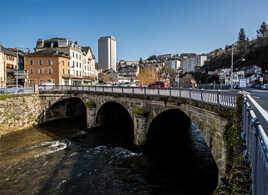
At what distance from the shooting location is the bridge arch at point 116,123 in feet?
68.5

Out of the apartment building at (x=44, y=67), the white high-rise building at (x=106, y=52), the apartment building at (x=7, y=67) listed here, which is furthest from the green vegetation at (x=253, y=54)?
the white high-rise building at (x=106, y=52)

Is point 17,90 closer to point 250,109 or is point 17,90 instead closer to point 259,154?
point 250,109

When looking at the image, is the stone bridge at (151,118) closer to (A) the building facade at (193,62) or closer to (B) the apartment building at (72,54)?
(B) the apartment building at (72,54)

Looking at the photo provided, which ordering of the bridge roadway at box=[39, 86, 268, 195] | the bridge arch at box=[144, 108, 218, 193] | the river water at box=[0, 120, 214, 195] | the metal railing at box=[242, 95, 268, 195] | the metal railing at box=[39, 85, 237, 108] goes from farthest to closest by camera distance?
the bridge arch at box=[144, 108, 218, 193]
the river water at box=[0, 120, 214, 195]
the metal railing at box=[39, 85, 237, 108]
the bridge roadway at box=[39, 86, 268, 195]
the metal railing at box=[242, 95, 268, 195]

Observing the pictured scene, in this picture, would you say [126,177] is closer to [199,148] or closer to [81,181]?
[81,181]

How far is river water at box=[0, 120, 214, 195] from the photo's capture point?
10953 mm

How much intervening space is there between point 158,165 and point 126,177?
306 cm

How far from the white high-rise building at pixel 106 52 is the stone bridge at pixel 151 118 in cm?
15360

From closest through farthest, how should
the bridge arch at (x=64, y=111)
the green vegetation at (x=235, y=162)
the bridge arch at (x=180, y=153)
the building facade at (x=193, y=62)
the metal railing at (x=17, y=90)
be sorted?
the green vegetation at (x=235, y=162) < the bridge arch at (x=180, y=153) < the metal railing at (x=17, y=90) < the bridge arch at (x=64, y=111) < the building facade at (x=193, y=62)

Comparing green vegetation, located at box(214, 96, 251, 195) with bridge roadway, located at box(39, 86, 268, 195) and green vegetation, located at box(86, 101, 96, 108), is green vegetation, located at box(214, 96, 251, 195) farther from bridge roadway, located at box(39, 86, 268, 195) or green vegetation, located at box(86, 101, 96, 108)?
green vegetation, located at box(86, 101, 96, 108)

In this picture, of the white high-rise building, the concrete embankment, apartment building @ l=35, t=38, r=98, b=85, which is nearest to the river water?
the concrete embankment

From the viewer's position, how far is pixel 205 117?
10336 mm

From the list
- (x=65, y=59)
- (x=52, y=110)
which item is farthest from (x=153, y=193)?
(x=65, y=59)

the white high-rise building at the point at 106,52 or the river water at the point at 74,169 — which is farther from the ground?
the white high-rise building at the point at 106,52
